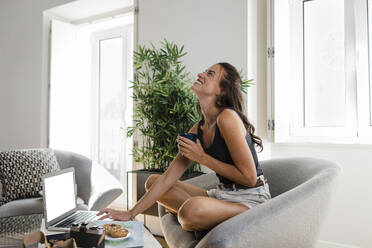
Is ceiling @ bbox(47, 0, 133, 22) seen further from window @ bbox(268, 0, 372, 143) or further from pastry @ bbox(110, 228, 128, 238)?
pastry @ bbox(110, 228, 128, 238)

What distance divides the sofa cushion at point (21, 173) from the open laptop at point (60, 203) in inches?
34.5

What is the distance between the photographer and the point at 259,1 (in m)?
2.65

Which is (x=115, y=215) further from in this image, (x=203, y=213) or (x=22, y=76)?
(x=22, y=76)

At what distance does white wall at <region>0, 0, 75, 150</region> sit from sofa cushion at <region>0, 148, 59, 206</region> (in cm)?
155

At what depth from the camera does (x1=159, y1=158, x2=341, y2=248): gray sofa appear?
44.1 inches

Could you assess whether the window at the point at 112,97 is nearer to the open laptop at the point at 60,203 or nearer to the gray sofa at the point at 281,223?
the open laptop at the point at 60,203

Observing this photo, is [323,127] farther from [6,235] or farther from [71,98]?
[71,98]

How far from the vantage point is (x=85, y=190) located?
247 centimetres

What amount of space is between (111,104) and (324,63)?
8.26 ft

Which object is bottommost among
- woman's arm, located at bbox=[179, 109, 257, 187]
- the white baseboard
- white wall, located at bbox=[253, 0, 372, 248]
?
the white baseboard

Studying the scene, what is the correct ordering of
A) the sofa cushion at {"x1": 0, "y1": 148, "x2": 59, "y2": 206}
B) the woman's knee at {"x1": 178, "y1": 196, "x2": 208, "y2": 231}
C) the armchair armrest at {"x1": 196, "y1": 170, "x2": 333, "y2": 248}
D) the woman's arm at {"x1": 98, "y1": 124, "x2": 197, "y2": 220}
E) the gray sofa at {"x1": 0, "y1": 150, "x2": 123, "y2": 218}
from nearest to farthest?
the armchair armrest at {"x1": 196, "y1": 170, "x2": 333, "y2": 248} → the woman's knee at {"x1": 178, "y1": 196, "x2": 208, "y2": 231} → the woman's arm at {"x1": 98, "y1": 124, "x2": 197, "y2": 220} → the gray sofa at {"x1": 0, "y1": 150, "x2": 123, "y2": 218} → the sofa cushion at {"x1": 0, "y1": 148, "x2": 59, "y2": 206}

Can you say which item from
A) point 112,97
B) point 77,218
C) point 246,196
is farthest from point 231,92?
point 112,97

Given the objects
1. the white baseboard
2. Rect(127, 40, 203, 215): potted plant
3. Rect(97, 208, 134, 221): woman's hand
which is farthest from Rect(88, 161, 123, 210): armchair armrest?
the white baseboard

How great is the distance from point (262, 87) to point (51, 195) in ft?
6.01
